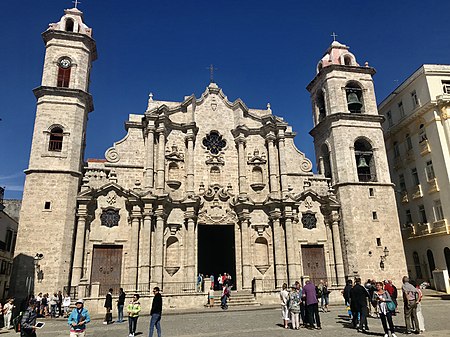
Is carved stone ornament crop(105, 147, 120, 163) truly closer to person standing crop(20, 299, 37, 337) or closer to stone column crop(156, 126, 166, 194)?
stone column crop(156, 126, 166, 194)

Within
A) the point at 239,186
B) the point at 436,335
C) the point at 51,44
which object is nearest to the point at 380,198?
the point at 239,186

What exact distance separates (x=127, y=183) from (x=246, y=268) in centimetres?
955

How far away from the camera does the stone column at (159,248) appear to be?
21.6 metres

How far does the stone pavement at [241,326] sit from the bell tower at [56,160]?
142 inches

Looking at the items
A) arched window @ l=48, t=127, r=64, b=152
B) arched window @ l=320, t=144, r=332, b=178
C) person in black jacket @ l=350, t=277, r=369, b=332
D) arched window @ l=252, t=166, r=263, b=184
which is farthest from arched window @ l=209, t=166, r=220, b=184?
person in black jacket @ l=350, t=277, r=369, b=332

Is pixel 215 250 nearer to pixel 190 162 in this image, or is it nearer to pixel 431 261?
pixel 190 162

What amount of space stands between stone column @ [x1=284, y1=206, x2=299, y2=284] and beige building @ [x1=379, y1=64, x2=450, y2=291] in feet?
32.3

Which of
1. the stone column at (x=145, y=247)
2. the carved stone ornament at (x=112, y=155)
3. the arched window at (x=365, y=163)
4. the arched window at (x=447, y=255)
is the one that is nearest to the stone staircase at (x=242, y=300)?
the stone column at (x=145, y=247)

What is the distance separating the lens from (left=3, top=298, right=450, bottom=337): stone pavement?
38.8 ft

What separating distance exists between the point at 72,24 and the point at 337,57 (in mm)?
20254

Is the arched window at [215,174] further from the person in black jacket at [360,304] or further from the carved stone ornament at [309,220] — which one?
the person in black jacket at [360,304]

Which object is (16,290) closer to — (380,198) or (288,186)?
(288,186)

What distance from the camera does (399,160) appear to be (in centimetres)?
3055

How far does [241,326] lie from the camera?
527 inches
